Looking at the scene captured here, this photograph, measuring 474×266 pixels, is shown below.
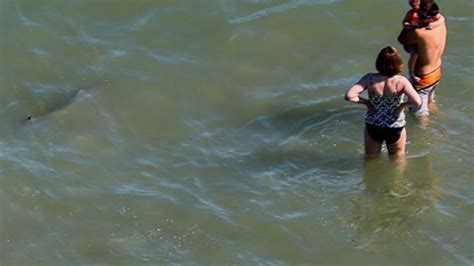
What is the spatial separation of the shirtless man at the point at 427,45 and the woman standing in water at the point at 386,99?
3.06 ft

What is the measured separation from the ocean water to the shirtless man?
0.49 metres

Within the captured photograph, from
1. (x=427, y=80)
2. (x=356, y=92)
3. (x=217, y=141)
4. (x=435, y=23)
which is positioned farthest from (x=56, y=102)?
(x=435, y=23)

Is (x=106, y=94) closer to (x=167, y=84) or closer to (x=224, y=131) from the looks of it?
(x=167, y=84)

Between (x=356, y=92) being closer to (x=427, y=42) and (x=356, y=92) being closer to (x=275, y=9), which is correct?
(x=427, y=42)

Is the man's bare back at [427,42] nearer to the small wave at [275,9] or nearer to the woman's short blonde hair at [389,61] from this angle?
the woman's short blonde hair at [389,61]

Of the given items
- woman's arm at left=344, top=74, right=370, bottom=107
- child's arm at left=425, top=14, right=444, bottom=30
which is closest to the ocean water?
woman's arm at left=344, top=74, right=370, bottom=107

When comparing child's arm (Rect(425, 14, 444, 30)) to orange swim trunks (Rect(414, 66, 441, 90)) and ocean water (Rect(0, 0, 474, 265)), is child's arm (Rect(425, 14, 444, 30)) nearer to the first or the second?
orange swim trunks (Rect(414, 66, 441, 90))

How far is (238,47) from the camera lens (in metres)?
12.9

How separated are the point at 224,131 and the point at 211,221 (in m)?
1.95

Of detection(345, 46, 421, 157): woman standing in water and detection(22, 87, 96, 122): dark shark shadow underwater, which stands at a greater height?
detection(345, 46, 421, 157): woman standing in water

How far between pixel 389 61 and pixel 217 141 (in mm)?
2641

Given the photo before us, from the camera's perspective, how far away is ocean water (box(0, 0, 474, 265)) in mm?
9281

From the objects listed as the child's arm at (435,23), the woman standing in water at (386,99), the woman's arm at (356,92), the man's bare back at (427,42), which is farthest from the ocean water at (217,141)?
the child's arm at (435,23)

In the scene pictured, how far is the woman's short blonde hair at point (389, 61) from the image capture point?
9305 millimetres
